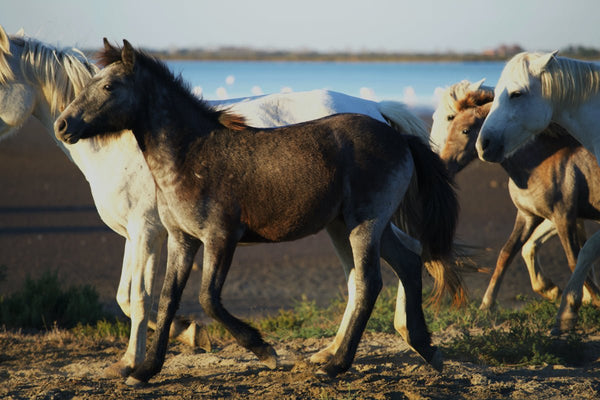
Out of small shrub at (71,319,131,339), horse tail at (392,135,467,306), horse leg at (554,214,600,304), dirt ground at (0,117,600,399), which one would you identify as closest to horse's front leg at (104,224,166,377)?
dirt ground at (0,117,600,399)

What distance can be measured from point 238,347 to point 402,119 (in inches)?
92.6

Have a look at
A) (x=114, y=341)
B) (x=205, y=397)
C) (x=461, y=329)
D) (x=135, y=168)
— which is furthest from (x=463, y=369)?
(x=114, y=341)

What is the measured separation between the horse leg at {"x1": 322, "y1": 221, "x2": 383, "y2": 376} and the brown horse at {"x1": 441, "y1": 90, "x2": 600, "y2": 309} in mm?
2369

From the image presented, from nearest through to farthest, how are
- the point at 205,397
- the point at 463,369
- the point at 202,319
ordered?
the point at 205,397 → the point at 463,369 → the point at 202,319

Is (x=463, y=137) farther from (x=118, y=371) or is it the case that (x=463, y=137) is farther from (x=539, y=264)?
(x=118, y=371)

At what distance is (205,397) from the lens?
4.16 metres

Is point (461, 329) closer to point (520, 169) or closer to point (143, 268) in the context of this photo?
point (520, 169)

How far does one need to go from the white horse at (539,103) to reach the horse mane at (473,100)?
1225 mm

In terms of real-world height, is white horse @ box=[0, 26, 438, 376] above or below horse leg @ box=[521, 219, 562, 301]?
above

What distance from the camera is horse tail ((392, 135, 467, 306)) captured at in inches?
184

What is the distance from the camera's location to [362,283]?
14.2ft

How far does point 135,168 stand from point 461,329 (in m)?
2.94

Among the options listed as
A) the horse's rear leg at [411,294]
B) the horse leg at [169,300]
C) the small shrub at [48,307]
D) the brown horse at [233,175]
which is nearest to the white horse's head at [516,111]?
the brown horse at [233,175]

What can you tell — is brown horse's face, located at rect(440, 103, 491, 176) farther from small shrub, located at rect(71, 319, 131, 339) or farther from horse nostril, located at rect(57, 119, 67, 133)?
horse nostril, located at rect(57, 119, 67, 133)
